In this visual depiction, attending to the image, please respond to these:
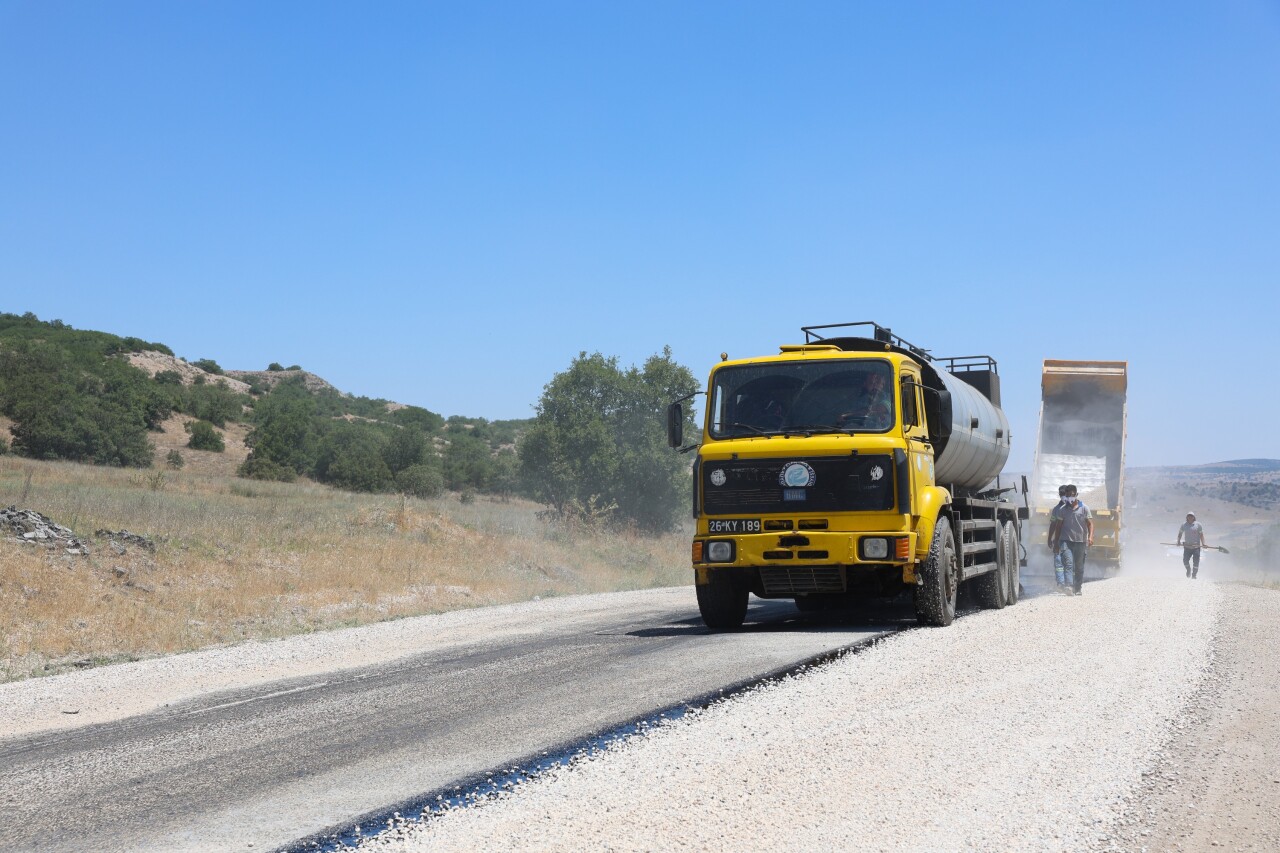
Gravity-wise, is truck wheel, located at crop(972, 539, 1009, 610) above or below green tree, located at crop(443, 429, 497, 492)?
below

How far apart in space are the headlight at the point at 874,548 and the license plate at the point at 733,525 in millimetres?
1172

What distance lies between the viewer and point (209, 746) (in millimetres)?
6941

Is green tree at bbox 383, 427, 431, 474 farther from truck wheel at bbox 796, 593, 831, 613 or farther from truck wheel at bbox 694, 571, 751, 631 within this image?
truck wheel at bbox 694, 571, 751, 631

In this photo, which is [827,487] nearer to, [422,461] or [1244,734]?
[1244,734]

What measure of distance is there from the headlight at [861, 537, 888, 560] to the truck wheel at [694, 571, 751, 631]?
69.6 inches

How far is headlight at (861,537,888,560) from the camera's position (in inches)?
458

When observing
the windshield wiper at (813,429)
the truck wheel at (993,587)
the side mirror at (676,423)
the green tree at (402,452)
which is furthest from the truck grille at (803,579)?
the green tree at (402,452)

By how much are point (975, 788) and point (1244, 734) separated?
252 centimetres

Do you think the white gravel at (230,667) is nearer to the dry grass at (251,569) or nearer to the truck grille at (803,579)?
the dry grass at (251,569)

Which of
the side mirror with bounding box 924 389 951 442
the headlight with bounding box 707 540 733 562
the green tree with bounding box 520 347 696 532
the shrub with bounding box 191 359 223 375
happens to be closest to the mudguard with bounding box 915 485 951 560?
the side mirror with bounding box 924 389 951 442

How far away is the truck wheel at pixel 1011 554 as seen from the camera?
55.8ft

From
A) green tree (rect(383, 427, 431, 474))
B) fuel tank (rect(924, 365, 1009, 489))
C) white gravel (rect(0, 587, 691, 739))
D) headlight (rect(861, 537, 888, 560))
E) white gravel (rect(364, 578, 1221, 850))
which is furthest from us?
green tree (rect(383, 427, 431, 474))

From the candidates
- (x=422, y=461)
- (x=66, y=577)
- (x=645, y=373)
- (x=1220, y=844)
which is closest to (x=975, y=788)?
(x=1220, y=844)

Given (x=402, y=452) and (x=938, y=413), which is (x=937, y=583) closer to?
(x=938, y=413)
